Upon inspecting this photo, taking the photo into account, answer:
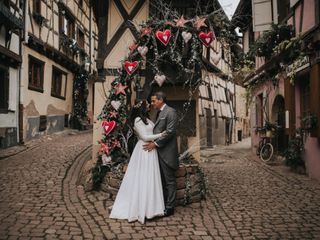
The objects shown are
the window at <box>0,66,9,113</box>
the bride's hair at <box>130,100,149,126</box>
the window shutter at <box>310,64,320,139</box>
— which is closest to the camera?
the bride's hair at <box>130,100,149,126</box>

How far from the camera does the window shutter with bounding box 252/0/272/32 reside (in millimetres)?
10258

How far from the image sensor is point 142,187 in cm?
471

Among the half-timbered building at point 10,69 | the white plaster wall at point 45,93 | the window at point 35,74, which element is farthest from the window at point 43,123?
the half-timbered building at point 10,69

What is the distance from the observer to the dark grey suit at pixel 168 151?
492 cm

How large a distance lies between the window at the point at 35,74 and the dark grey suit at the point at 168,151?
26.7 ft

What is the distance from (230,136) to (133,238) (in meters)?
16.2

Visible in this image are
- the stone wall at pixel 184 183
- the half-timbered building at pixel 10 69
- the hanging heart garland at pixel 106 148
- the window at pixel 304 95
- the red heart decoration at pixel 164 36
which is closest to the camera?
the stone wall at pixel 184 183

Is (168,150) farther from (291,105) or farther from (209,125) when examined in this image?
(209,125)

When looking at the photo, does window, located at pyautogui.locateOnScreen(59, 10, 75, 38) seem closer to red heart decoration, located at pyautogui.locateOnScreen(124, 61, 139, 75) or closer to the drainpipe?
the drainpipe

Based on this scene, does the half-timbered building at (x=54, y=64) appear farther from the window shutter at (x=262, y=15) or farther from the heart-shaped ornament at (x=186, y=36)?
the window shutter at (x=262, y=15)

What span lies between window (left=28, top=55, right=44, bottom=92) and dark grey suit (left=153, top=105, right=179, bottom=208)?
8141mm

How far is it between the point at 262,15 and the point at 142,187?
25.6ft

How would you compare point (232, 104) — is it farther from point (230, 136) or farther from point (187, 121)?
point (187, 121)

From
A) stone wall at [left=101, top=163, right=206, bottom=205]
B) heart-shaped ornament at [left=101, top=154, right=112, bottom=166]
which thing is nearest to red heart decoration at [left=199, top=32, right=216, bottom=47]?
stone wall at [left=101, top=163, right=206, bottom=205]
